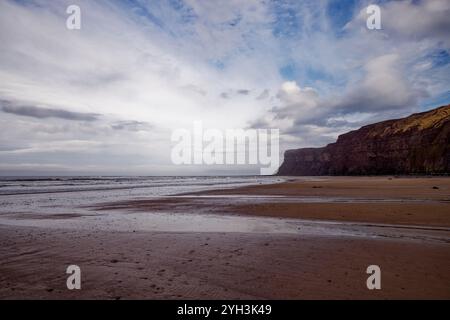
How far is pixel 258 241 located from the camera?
7.45 meters

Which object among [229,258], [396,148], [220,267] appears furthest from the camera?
[396,148]

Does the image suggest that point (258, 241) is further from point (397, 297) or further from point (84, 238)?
point (84, 238)

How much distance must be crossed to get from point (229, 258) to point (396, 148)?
10537 cm

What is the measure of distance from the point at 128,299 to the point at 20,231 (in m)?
7.46

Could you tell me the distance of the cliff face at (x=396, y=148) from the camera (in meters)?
78.1

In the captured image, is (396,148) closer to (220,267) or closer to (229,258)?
(229,258)

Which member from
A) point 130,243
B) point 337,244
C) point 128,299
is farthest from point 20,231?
point 337,244

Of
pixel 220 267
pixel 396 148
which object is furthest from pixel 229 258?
pixel 396 148

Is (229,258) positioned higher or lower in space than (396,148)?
lower

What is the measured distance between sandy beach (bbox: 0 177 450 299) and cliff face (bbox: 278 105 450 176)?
283ft

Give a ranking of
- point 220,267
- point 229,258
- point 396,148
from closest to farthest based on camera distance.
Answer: point 220,267 < point 229,258 < point 396,148

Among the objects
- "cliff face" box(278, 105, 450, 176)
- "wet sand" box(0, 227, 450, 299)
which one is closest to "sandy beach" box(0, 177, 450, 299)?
"wet sand" box(0, 227, 450, 299)

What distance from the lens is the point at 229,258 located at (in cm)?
591

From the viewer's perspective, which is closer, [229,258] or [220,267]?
[220,267]
